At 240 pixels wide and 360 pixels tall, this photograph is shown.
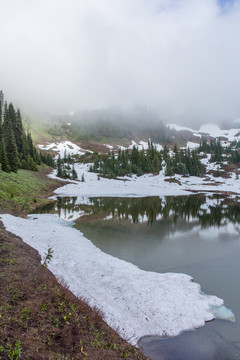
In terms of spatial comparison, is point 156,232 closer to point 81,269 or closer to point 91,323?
point 81,269

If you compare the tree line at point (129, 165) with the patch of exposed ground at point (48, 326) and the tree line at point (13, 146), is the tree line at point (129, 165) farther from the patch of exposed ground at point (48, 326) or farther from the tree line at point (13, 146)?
the patch of exposed ground at point (48, 326)

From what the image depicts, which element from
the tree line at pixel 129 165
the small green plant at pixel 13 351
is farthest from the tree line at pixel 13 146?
the small green plant at pixel 13 351

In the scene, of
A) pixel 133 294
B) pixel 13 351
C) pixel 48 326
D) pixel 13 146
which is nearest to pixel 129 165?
pixel 13 146

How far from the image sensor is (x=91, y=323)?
599 cm

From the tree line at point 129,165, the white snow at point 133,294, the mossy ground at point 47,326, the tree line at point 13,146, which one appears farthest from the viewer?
the tree line at point 129,165

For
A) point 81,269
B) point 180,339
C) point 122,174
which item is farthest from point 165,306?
point 122,174

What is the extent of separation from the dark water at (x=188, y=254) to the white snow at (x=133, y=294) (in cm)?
46

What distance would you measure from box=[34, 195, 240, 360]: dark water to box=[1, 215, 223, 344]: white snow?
459mm

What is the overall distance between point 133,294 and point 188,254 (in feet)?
24.0

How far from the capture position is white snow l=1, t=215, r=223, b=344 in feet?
24.1

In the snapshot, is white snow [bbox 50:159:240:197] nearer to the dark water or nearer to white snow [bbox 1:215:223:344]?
the dark water

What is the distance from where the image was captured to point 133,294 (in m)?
8.93

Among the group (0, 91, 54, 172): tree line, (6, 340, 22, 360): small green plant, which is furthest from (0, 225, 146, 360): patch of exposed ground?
(0, 91, 54, 172): tree line

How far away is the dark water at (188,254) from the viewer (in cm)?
659
